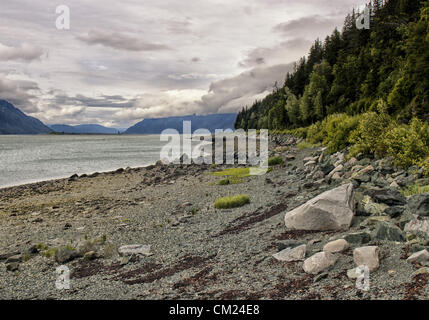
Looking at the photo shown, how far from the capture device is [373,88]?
5697cm

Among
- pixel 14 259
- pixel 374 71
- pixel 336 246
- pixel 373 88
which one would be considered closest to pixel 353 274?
pixel 336 246

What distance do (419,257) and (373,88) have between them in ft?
189

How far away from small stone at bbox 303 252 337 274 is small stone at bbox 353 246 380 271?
0.58 metres

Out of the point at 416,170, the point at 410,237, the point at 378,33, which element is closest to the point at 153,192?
the point at 416,170

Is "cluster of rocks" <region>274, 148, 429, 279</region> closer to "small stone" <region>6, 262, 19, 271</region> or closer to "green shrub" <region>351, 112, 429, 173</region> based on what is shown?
"green shrub" <region>351, 112, 429, 173</region>

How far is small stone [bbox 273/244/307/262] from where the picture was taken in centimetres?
890

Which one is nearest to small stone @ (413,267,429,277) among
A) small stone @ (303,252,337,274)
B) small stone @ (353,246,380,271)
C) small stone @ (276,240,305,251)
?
small stone @ (353,246,380,271)

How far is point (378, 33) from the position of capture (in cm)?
6394

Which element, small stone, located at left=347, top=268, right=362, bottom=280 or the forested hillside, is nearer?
small stone, located at left=347, top=268, right=362, bottom=280

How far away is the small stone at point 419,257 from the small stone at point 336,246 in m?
1.62

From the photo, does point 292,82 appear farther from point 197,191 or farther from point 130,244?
point 130,244

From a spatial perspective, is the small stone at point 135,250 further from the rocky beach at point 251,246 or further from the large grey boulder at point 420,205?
the large grey boulder at point 420,205

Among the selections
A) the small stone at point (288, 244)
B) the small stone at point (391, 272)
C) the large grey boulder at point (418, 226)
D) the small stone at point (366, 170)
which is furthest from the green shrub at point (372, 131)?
the small stone at point (391, 272)

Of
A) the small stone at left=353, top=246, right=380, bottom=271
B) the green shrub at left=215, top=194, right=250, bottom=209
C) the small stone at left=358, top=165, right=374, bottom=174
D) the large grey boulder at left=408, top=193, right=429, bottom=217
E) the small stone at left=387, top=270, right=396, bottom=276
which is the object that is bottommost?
the green shrub at left=215, top=194, right=250, bottom=209
